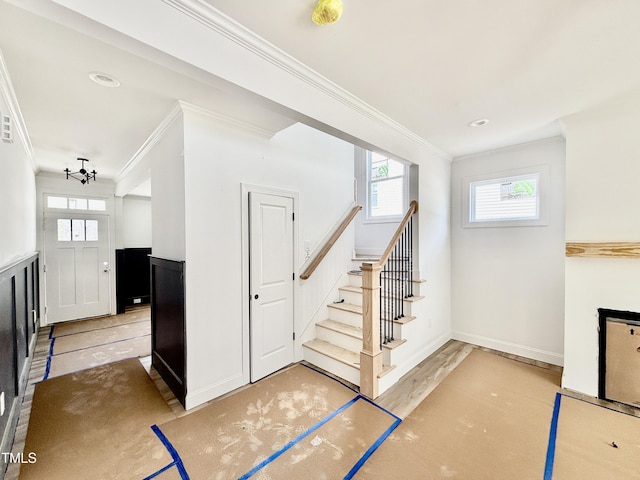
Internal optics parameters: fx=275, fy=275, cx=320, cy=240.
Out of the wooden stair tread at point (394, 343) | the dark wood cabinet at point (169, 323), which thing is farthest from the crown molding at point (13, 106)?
the wooden stair tread at point (394, 343)

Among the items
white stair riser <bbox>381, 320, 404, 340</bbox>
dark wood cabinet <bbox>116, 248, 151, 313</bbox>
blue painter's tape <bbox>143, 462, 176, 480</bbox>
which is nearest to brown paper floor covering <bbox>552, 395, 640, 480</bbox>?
white stair riser <bbox>381, 320, 404, 340</bbox>

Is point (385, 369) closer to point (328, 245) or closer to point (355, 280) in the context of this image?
point (355, 280)

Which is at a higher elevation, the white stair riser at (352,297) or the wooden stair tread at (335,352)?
the white stair riser at (352,297)

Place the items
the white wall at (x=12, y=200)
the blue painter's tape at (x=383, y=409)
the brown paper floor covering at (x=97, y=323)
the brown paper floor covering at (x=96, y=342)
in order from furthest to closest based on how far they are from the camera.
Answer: the brown paper floor covering at (x=97, y=323) < the brown paper floor covering at (x=96, y=342) < the blue painter's tape at (x=383, y=409) < the white wall at (x=12, y=200)

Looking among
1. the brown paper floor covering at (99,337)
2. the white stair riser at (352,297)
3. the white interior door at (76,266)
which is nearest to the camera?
the white stair riser at (352,297)

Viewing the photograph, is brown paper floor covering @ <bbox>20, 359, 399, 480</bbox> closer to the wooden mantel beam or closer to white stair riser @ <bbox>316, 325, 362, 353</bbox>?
white stair riser @ <bbox>316, 325, 362, 353</bbox>

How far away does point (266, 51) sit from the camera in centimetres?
167

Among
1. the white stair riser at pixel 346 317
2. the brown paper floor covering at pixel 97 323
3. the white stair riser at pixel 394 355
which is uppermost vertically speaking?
the white stair riser at pixel 346 317

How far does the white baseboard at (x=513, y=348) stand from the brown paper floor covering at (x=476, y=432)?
0.33 m

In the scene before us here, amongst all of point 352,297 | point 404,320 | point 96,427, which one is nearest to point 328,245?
point 352,297

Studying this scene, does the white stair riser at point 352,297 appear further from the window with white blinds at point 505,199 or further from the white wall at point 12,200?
the white wall at point 12,200

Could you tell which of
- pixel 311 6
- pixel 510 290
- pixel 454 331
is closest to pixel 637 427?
pixel 510 290

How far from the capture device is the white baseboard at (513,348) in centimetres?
326

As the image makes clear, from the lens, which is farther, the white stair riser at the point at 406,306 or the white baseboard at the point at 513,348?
the white baseboard at the point at 513,348
